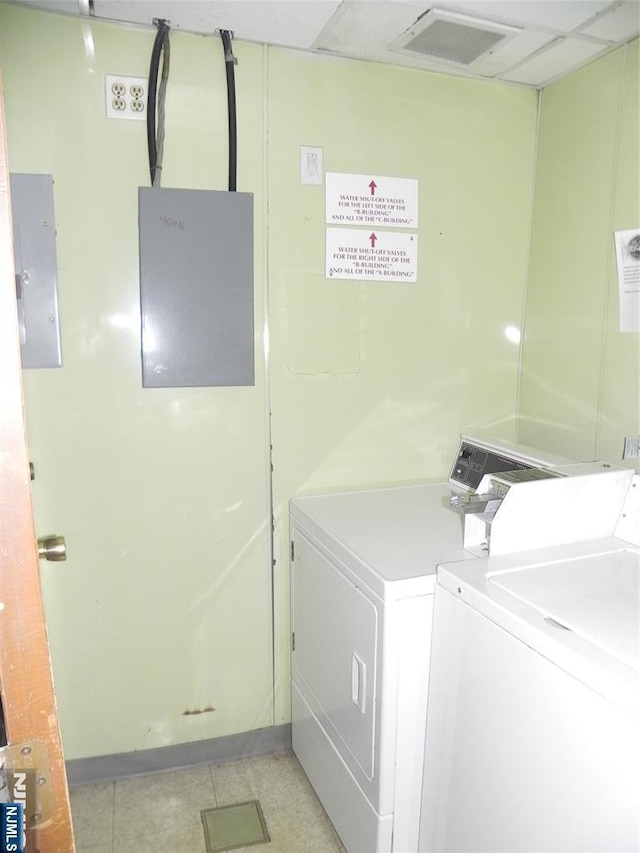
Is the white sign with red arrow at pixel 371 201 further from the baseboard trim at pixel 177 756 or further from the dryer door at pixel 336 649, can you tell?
the baseboard trim at pixel 177 756

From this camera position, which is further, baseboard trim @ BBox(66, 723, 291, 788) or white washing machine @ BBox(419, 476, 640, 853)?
baseboard trim @ BBox(66, 723, 291, 788)

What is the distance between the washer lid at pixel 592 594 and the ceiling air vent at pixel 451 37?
1.50 meters

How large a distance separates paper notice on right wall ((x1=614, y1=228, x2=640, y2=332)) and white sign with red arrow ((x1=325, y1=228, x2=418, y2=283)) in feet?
2.10

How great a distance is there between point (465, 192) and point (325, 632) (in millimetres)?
1564

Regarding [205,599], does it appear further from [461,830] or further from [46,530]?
[461,830]

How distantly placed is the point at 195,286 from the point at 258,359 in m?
0.30

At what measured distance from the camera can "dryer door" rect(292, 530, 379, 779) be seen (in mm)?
1434

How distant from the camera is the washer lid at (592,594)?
1039 millimetres

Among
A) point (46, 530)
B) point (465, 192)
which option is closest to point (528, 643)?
point (46, 530)

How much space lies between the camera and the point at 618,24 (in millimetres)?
1597

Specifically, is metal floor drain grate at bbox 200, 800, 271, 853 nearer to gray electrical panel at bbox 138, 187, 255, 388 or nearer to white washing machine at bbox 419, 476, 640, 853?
white washing machine at bbox 419, 476, 640, 853

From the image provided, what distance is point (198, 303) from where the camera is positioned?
1.77 meters

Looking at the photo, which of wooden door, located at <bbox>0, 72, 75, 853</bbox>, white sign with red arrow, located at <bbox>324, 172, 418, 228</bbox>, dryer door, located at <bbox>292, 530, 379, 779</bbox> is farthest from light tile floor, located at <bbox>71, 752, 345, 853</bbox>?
white sign with red arrow, located at <bbox>324, 172, 418, 228</bbox>

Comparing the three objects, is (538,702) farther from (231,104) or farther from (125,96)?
(125,96)
